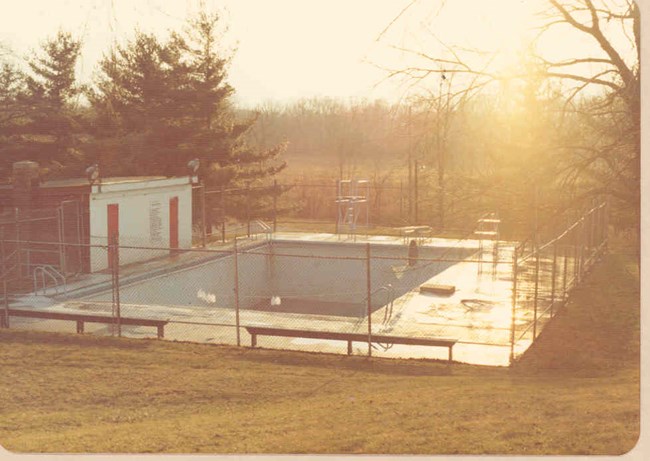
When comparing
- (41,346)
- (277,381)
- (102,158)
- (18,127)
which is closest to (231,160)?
(102,158)

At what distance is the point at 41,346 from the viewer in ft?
27.9

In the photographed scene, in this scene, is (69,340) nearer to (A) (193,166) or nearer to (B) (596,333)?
(B) (596,333)

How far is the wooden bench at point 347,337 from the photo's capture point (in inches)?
322

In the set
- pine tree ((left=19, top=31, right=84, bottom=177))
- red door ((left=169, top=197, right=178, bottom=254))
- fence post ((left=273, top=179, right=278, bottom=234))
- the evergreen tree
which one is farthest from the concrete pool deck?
fence post ((left=273, top=179, right=278, bottom=234))

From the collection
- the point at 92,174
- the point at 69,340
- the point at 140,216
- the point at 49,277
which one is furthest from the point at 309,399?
the point at 140,216

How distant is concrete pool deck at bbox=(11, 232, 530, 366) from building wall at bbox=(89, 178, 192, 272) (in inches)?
25.0

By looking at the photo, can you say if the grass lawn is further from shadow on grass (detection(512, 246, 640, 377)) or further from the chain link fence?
the chain link fence

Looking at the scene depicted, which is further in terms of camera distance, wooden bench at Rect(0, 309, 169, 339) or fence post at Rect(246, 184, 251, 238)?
fence post at Rect(246, 184, 251, 238)

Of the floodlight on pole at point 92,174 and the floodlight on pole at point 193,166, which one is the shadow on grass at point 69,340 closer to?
the floodlight on pole at point 92,174

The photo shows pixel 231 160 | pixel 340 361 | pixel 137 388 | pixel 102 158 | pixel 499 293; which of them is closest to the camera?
pixel 137 388

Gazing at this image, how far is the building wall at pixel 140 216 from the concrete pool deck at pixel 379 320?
0.63 m

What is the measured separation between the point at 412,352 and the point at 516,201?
2235 mm

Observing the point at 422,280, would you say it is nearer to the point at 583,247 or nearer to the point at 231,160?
the point at 583,247

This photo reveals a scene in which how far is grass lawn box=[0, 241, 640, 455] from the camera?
5.70 metres
